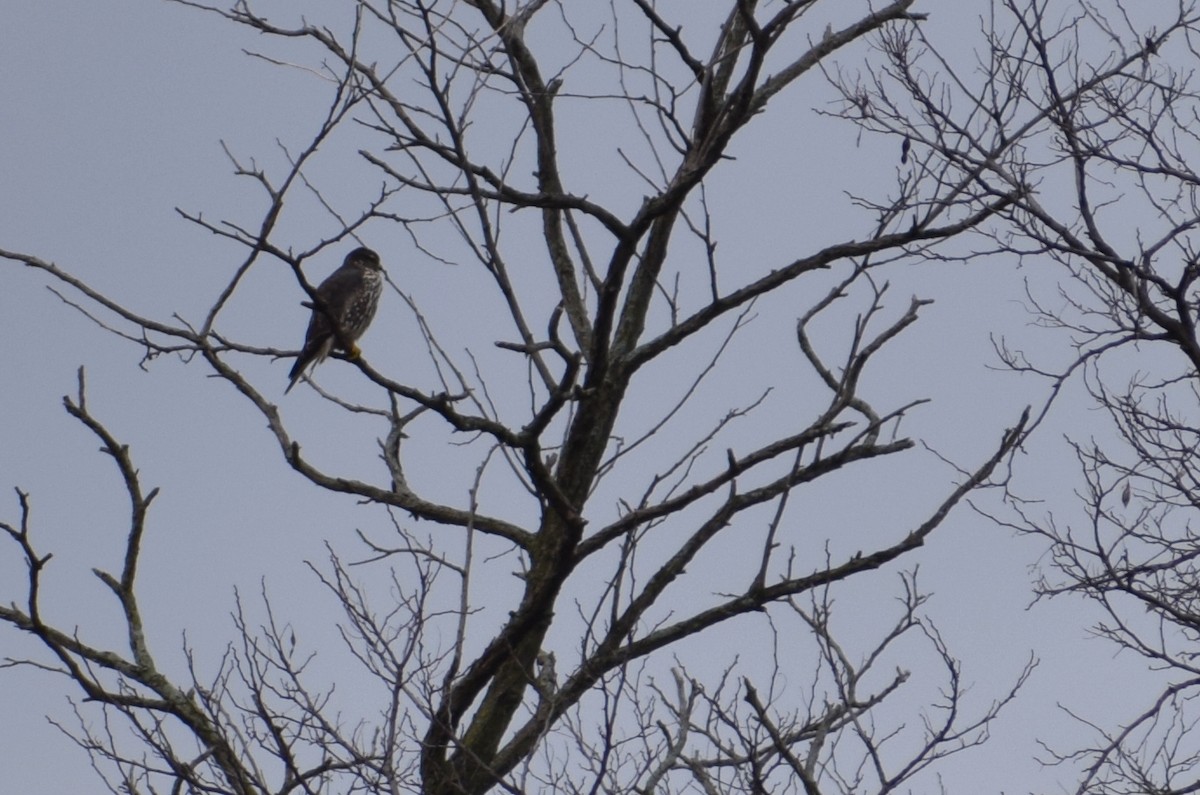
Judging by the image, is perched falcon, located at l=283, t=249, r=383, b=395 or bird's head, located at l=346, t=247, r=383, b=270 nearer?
perched falcon, located at l=283, t=249, r=383, b=395

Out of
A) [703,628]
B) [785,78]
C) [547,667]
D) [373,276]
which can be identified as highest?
[373,276]

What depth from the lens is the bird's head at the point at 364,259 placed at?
920cm

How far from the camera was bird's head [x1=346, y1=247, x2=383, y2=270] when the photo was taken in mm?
9203

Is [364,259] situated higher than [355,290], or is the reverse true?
[364,259]

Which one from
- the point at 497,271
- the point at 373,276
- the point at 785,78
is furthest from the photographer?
the point at 373,276

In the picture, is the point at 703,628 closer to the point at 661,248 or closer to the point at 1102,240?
the point at 661,248

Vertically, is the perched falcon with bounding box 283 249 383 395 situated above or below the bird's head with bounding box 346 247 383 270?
below

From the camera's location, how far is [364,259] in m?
9.34

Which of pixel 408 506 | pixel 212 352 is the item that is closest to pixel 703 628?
pixel 408 506

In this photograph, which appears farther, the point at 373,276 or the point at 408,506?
the point at 373,276

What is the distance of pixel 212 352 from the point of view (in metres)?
4.66

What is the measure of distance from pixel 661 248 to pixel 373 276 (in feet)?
13.5

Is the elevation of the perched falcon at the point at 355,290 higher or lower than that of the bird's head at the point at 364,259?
lower

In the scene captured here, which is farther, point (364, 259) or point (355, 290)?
point (364, 259)
